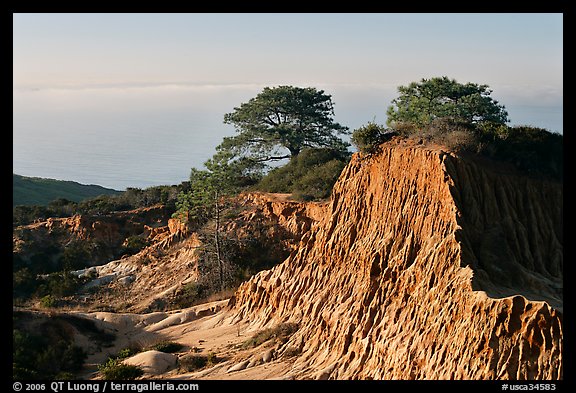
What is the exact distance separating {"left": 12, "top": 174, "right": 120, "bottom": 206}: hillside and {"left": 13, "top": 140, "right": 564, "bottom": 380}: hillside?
180ft

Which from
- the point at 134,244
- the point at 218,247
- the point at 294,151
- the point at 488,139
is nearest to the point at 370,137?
the point at 488,139

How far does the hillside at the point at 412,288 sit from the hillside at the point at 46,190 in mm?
54906

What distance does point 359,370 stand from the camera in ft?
69.0

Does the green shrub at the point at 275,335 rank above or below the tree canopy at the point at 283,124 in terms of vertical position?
below

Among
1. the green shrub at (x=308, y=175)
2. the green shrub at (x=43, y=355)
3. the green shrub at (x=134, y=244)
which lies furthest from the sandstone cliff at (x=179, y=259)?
the green shrub at (x=43, y=355)

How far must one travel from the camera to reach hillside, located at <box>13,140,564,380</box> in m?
17.4

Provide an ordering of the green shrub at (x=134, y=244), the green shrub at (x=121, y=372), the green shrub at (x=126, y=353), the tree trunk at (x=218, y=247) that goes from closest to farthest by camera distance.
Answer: the green shrub at (x=121, y=372), the green shrub at (x=126, y=353), the tree trunk at (x=218, y=247), the green shrub at (x=134, y=244)

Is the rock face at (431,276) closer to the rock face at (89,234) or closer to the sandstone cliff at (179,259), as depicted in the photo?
the sandstone cliff at (179,259)

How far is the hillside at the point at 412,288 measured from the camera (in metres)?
17.4

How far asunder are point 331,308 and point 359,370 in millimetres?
3953

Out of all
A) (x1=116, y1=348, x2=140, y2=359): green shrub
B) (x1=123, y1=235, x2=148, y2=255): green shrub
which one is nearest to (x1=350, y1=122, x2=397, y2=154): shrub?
(x1=116, y1=348, x2=140, y2=359): green shrub

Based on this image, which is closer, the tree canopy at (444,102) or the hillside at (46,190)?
the tree canopy at (444,102)

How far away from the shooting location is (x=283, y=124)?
54562 mm

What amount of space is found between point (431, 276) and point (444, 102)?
22.4 m
